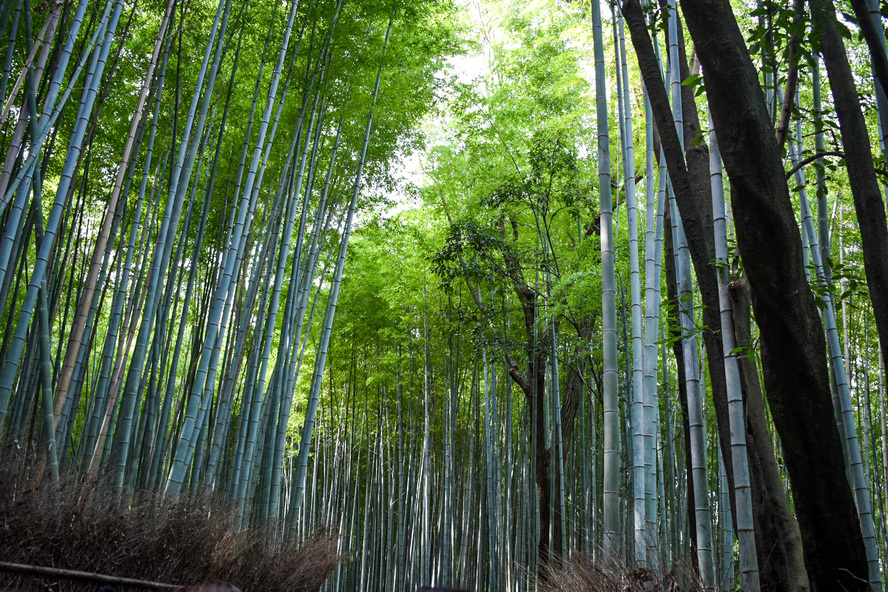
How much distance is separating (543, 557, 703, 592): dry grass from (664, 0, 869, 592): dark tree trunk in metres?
0.49

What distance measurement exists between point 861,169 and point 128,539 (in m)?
2.91

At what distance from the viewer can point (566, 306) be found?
246 inches

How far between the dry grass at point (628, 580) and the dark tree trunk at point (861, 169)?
0.89 m

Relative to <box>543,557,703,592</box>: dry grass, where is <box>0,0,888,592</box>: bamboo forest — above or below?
above

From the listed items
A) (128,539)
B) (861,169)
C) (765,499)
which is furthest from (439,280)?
(861,169)

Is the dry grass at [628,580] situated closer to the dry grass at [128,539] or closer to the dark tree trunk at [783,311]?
the dark tree trunk at [783,311]

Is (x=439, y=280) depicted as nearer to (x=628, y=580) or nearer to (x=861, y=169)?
(x=628, y=580)

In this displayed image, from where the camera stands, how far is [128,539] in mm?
2883

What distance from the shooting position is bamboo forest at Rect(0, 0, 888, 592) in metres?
2.09

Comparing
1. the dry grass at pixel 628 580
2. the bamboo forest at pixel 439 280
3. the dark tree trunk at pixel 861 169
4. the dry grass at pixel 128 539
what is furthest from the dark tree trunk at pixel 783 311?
the dry grass at pixel 128 539

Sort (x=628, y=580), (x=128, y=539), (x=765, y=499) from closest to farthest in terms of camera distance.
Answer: (x=765, y=499)
(x=628, y=580)
(x=128, y=539)

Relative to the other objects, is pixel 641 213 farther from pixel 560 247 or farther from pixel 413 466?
pixel 413 466

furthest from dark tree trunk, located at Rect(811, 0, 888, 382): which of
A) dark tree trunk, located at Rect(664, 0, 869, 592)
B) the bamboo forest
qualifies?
dark tree trunk, located at Rect(664, 0, 869, 592)

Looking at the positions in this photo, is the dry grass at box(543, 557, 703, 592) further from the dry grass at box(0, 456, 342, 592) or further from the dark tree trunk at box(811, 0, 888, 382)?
the dry grass at box(0, 456, 342, 592)
